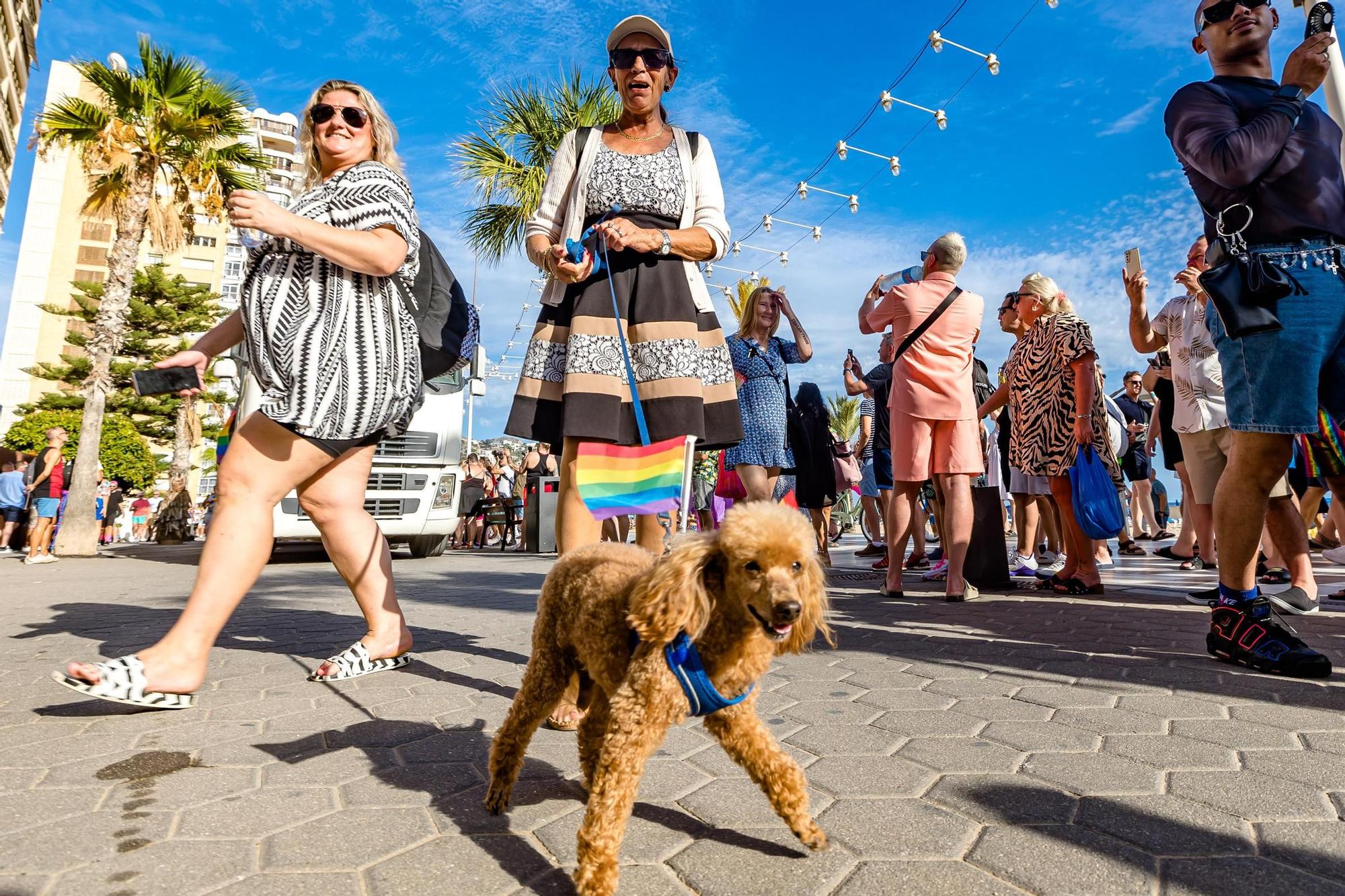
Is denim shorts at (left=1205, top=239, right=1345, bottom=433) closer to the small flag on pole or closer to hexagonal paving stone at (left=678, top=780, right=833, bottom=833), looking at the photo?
the small flag on pole

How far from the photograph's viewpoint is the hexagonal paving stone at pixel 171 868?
151cm

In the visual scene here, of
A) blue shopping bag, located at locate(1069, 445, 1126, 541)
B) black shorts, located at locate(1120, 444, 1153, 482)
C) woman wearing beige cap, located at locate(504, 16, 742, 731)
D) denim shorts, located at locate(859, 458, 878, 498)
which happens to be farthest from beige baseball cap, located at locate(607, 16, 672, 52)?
black shorts, located at locate(1120, 444, 1153, 482)

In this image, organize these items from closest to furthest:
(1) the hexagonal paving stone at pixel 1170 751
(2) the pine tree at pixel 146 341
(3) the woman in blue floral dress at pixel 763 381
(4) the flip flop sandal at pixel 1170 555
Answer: (1) the hexagonal paving stone at pixel 1170 751 < (3) the woman in blue floral dress at pixel 763 381 < (4) the flip flop sandal at pixel 1170 555 < (2) the pine tree at pixel 146 341

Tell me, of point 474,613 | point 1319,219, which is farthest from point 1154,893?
point 474,613

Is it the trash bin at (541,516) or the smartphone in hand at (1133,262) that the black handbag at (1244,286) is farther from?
the trash bin at (541,516)

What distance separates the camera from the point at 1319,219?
120 inches

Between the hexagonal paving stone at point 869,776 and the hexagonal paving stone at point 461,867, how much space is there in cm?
81

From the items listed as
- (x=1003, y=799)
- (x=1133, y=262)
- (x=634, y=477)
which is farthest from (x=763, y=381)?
(x=1003, y=799)

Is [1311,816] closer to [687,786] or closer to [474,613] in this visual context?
[687,786]

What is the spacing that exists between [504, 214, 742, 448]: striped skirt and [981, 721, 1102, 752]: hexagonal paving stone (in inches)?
57.3

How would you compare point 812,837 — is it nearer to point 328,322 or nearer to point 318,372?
point 318,372

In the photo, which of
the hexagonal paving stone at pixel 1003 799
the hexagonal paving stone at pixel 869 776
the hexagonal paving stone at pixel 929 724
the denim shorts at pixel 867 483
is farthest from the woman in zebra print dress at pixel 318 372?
the denim shorts at pixel 867 483

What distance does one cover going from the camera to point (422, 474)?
1081 centimetres

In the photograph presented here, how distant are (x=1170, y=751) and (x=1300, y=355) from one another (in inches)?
68.5
